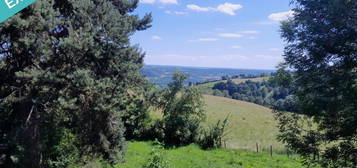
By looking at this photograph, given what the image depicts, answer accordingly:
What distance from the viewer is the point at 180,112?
18703mm

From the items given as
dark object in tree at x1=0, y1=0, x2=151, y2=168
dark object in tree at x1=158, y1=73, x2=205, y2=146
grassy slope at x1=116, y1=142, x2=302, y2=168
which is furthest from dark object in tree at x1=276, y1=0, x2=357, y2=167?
dark object in tree at x1=158, y1=73, x2=205, y2=146

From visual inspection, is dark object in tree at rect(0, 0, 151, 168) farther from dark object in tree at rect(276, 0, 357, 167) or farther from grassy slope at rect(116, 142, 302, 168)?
dark object in tree at rect(276, 0, 357, 167)

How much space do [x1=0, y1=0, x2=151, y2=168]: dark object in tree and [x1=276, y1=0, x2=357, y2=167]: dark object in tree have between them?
21.4 feet

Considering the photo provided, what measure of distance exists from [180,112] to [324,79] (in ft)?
46.5

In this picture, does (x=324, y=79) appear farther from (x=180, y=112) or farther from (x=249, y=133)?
(x=249, y=133)

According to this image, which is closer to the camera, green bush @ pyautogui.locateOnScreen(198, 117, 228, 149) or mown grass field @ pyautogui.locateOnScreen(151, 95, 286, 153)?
green bush @ pyautogui.locateOnScreen(198, 117, 228, 149)

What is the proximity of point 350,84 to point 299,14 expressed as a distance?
211cm

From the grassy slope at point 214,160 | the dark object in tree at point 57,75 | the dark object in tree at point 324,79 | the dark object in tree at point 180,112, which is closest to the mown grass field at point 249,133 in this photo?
the dark object in tree at point 180,112

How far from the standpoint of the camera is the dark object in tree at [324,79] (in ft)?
15.9

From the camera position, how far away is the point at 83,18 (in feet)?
30.0

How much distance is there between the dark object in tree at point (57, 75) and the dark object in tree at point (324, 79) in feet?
21.4

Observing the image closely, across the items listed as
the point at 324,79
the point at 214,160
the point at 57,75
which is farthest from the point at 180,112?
the point at 324,79

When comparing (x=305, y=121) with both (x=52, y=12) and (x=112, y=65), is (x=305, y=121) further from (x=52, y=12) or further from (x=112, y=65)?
(x=52, y=12)

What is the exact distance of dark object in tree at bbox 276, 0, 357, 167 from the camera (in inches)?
191
